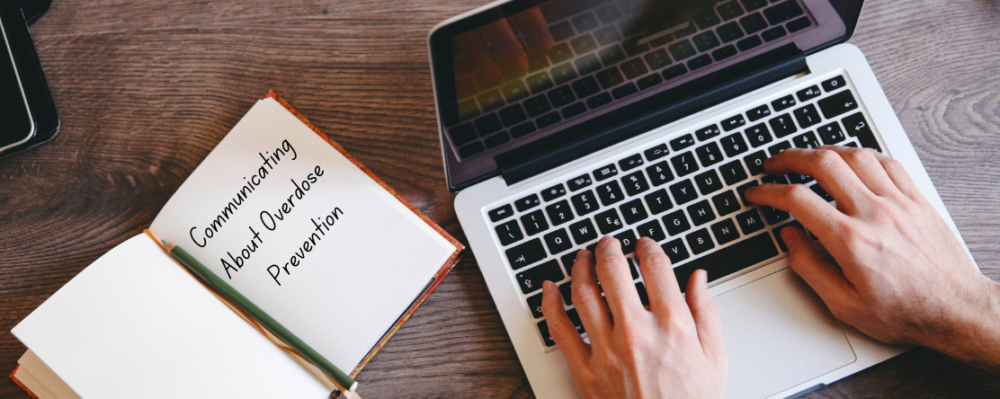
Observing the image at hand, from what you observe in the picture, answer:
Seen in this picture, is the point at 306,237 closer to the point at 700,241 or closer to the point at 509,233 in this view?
the point at 509,233

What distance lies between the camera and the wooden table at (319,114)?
1.94 ft

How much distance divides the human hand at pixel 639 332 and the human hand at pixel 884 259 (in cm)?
12

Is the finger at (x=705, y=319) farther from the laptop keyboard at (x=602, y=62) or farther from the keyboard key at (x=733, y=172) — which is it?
the laptop keyboard at (x=602, y=62)

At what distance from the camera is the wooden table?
0.59 metres

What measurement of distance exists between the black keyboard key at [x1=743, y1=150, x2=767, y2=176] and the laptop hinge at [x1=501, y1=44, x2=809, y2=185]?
72 millimetres

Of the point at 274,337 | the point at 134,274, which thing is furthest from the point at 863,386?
the point at 134,274

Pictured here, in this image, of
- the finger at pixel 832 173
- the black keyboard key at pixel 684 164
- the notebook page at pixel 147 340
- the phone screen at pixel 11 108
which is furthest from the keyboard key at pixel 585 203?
the phone screen at pixel 11 108

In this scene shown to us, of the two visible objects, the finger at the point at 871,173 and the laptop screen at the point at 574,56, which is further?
the finger at the point at 871,173

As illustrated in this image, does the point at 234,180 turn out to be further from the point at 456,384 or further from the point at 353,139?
the point at 456,384

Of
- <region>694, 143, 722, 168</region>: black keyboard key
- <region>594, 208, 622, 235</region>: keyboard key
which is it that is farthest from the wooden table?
<region>694, 143, 722, 168</region>: black keyboard key

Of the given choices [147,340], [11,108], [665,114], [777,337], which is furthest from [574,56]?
[11,108]

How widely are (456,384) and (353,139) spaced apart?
314mm

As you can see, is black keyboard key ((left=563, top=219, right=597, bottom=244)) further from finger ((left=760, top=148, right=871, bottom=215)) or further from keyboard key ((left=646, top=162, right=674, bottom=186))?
finger ((left=760, top=148, right=871, bottom=215))

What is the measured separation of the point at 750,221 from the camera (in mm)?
562
